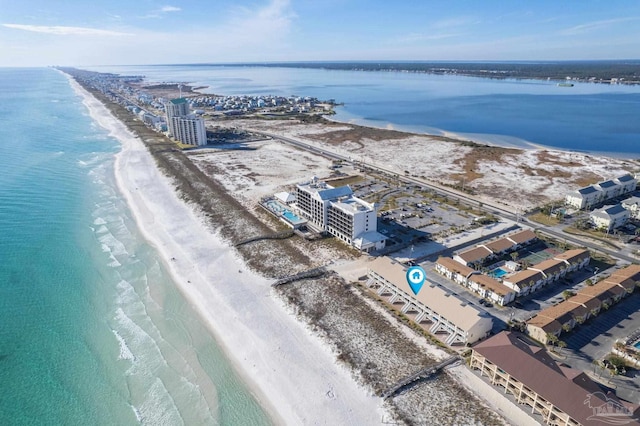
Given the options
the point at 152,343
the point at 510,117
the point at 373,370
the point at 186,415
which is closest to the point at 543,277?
the point at 373,370

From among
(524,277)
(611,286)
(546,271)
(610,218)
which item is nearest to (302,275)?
(524,277)

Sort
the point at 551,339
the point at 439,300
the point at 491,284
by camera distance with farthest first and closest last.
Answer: the point at 491,284 < the point at 439,300 < the point at 551,339

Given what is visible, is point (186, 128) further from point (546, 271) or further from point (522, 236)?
point (546, 271)

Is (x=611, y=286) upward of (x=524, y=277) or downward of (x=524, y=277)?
downward

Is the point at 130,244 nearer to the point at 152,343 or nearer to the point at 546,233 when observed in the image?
the point at 152,343

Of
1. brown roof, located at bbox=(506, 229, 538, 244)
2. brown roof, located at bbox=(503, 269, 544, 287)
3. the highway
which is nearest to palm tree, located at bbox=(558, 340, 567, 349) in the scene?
brown roof, located at bbox=(503, 269, 544, 287)

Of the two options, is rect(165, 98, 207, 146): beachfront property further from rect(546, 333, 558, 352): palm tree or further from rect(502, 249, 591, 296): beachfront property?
rect(546, 333, 558, 352): palm tree
